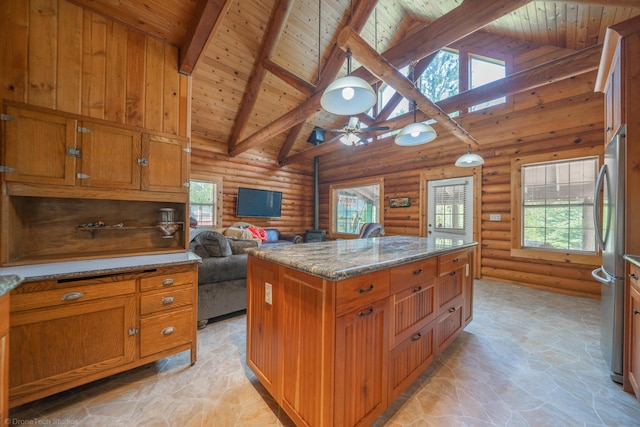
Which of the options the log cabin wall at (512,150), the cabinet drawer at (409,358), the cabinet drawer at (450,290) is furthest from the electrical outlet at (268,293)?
the log cabin wall at (512,150)

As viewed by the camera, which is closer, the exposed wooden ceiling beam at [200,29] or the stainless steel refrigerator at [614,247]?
the stainless steel refrigerator at [614,247]

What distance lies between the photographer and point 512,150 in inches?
173

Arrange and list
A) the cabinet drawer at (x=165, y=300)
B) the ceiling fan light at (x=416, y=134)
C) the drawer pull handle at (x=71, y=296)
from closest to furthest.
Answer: the drawer pull handle at (x=71, y=296)
the cabinet drawer at (x=165, y=300)
the ceiling fan light at (x=416, y=134)

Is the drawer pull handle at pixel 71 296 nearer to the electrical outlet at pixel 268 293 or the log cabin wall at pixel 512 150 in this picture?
the electrical outlet at pixel 268 293

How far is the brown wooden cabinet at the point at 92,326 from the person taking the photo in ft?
4.54

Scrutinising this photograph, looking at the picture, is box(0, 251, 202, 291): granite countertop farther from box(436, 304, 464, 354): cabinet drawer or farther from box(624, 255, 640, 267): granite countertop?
box(624, 255, 640, 267): granite countertop

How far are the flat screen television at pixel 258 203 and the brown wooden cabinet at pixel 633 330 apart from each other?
6413 millimetres

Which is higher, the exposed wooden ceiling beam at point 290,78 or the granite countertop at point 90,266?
the exposed wooden ceiling beam at point 290,78

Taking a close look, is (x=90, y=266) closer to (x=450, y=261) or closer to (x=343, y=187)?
(x=450, y=261)

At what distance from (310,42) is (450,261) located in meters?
5.24

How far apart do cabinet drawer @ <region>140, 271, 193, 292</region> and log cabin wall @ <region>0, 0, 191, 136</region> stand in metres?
1.32

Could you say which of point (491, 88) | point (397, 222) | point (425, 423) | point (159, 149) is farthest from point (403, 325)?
point (397, 222)

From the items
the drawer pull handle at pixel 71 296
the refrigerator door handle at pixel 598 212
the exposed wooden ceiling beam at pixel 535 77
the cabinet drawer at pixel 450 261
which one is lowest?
the drawer pull handle at pixel 71 296

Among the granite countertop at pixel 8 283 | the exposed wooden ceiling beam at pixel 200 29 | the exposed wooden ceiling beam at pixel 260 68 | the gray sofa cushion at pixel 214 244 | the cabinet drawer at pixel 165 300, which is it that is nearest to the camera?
the granite countertop at pixel 8 283
